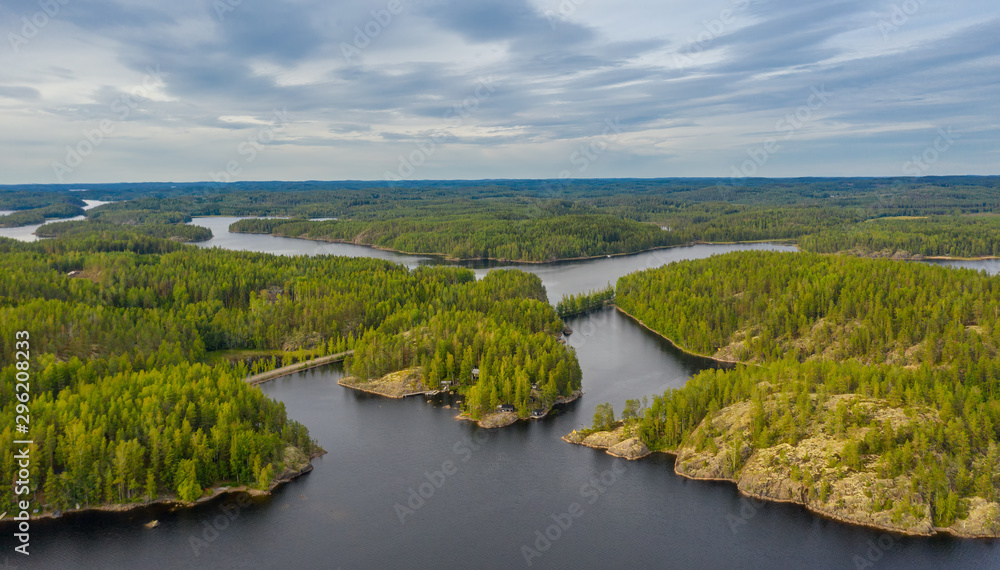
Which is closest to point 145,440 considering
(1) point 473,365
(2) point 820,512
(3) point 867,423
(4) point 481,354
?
(1) point 473,365

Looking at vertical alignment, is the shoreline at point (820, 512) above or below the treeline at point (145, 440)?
below

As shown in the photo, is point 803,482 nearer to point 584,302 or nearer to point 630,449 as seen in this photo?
point 630,449

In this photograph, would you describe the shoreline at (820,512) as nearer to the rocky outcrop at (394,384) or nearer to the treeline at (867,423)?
the treeline at (867,423)

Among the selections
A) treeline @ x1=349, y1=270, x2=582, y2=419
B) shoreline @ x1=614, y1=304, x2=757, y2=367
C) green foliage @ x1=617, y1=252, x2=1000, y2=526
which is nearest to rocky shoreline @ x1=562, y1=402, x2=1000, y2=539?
green foliage @ x1=617, y1=252, x2=1000, y2=526

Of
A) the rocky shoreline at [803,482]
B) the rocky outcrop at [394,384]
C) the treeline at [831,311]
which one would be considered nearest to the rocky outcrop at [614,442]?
the rocky shoreline at [803,482]

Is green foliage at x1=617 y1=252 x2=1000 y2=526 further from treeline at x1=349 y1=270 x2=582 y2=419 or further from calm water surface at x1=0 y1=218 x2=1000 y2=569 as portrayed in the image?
treeline at x1=349 y1=270 x2=582 y2=419

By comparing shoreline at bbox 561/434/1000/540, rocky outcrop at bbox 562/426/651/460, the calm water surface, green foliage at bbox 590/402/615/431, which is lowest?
the calm water surface

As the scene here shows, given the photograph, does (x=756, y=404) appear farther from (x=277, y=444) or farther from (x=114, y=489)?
(x=114, y=489)
